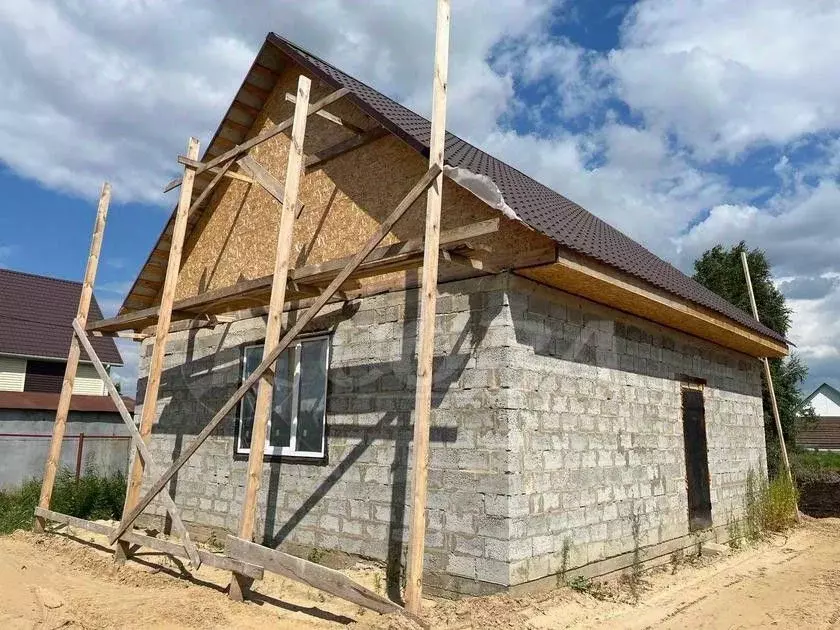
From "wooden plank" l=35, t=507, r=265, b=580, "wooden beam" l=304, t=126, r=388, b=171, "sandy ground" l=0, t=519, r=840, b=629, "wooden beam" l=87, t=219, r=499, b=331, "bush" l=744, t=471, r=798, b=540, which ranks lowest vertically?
"sandy ground" l=0, t=519, r=840, b=629

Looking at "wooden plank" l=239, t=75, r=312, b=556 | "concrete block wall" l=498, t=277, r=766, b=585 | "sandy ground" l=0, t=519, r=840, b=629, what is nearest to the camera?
"sandy ground" l=0, t=519, r=840, b=629

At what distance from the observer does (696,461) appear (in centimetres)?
916

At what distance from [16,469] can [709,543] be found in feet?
44.4

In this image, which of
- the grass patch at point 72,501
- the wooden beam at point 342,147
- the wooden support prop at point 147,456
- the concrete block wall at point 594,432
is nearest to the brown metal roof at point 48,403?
the grass patch at point 72,501

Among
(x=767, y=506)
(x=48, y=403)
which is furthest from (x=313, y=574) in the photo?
(x=48, y=403)

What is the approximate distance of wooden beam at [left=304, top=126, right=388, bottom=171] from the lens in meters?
7.46

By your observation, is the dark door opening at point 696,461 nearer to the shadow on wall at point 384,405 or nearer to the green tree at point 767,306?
the shadow on wall at point 384,405

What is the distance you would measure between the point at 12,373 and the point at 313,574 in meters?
21.8

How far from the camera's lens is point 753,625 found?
5.93m

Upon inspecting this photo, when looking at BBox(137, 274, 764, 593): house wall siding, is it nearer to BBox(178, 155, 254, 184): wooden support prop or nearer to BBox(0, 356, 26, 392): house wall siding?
BBox(178, 155, 254, 184): wooden support prop

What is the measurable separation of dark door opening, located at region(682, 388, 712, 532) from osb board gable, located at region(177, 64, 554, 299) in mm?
4783

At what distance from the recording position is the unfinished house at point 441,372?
5.91 meters

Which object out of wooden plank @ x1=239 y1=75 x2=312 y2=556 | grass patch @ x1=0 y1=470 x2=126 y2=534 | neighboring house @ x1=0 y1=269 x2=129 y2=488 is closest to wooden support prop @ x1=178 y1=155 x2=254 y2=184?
wooden plank @ x1=239 y1=75 x2=312 y2=556

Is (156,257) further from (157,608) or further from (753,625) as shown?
(753,625)
